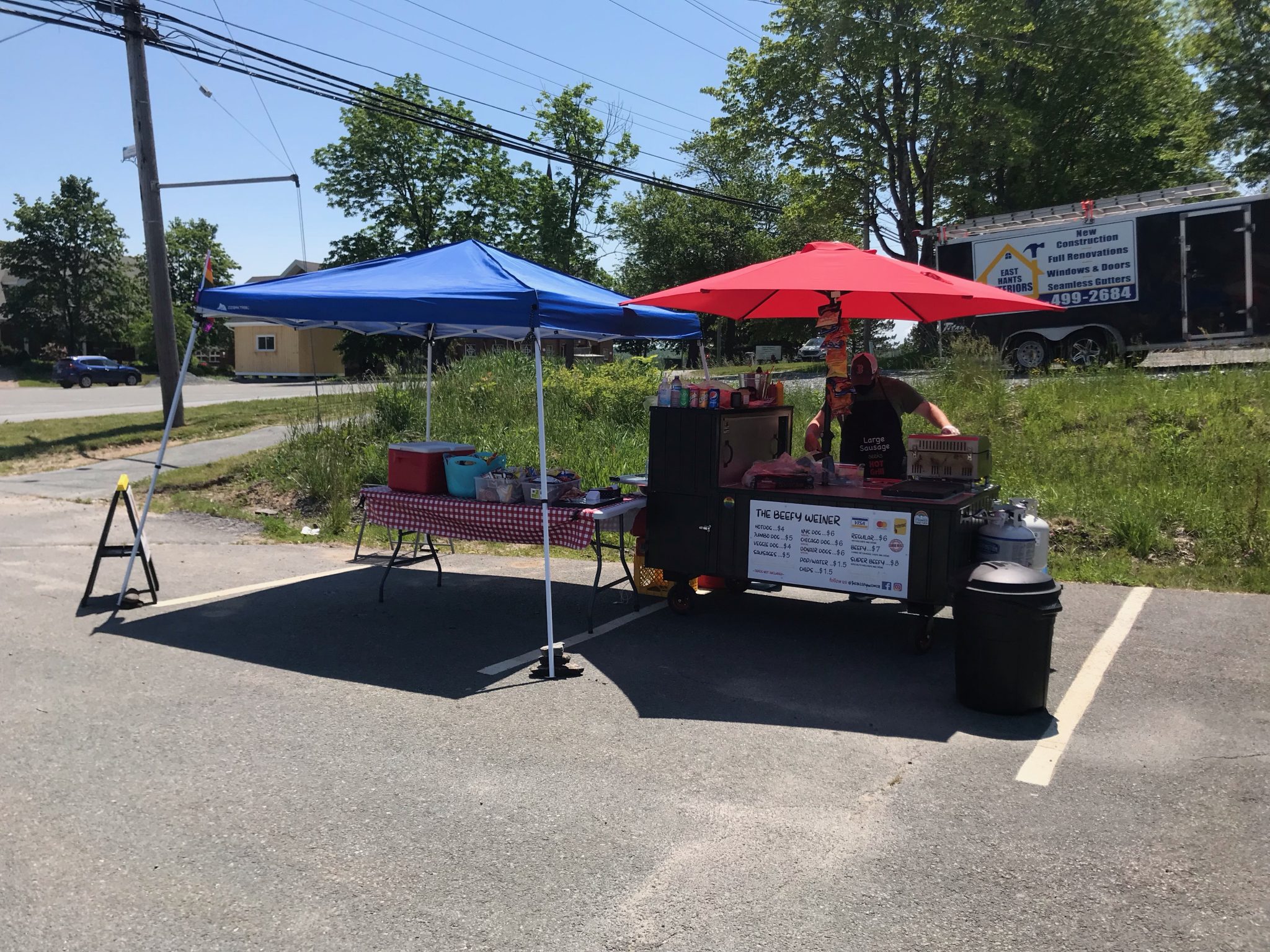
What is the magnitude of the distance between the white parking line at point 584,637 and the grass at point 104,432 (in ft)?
32.9

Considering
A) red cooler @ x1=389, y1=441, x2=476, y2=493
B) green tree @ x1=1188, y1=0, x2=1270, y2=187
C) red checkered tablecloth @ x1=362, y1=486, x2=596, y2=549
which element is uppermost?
green tree @ x1=1188, y1=0, x2=1270, y2=187

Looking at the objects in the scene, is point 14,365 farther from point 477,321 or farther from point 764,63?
point 477,321

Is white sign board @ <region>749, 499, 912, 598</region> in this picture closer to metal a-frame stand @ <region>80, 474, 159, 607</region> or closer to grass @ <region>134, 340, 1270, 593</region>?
grass @ <region>134, 340, 1270, 593</region>

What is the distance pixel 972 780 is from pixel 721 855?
54.1 inches

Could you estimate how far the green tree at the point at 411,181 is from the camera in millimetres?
44438

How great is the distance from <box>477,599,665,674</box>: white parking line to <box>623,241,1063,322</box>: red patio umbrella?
236 cm

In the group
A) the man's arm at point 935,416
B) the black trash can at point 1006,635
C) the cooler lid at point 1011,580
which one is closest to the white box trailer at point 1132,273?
the man's arm at point 935,416

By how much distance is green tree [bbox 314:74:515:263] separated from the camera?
146ft

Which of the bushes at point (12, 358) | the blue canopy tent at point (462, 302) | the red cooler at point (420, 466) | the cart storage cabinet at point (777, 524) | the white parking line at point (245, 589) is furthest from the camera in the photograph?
the bushes at point (12, 358)

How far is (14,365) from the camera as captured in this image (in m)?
55.9

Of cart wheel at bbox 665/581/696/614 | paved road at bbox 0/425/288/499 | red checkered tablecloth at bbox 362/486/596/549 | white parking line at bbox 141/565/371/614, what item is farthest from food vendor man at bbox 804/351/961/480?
paved road at bbox 0/425/288/499

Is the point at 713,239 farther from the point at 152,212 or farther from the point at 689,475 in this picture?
the point at 689,475

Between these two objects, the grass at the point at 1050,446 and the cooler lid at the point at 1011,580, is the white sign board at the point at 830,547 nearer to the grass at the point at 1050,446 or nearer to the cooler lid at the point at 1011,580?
the cooler lid at the point at 1011,580

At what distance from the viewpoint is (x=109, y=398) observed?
3275 cm
